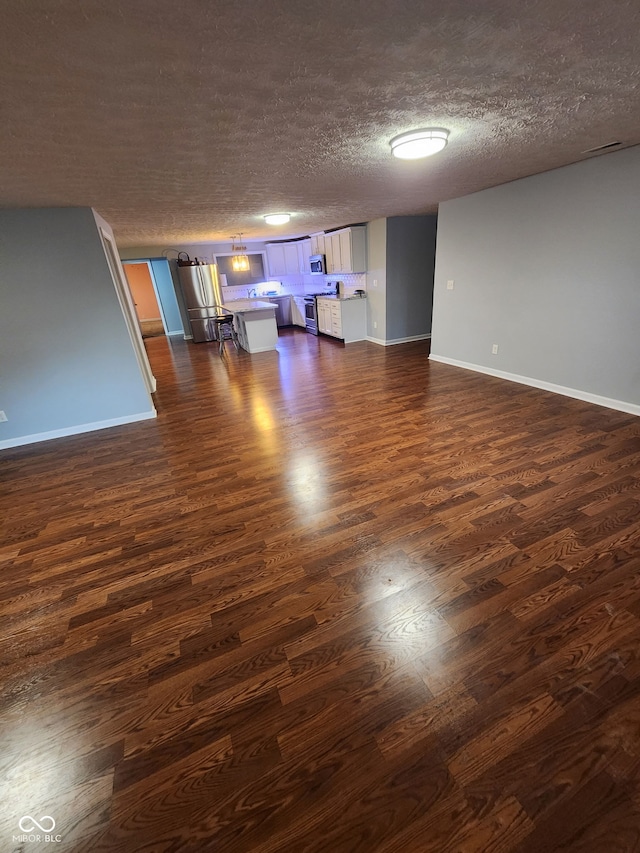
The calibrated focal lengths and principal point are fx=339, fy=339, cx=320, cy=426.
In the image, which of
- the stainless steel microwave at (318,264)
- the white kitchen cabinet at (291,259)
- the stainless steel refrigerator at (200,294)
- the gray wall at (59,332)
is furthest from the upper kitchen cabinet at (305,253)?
the gray wall at (59,332)

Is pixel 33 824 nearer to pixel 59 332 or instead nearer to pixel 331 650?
pixel 331 650

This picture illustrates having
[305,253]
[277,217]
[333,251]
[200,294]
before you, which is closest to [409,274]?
[333,251]

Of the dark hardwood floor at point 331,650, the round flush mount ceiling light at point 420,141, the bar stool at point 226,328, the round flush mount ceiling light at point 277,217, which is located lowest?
the dark hardwood floor at point 331,650

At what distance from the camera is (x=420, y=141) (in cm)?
208

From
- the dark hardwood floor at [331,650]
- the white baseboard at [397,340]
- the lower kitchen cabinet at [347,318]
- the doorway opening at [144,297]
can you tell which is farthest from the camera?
the doorway opening at [144,297]

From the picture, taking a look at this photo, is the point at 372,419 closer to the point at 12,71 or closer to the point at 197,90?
the point at 197,90

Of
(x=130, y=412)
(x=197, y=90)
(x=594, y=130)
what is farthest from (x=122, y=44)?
(x=130, y=412)

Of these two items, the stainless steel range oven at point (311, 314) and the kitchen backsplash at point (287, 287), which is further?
the kitchen backsplash at point (287, 287)

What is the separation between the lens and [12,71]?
119 cm

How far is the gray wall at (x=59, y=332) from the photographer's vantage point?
3162 millimetres

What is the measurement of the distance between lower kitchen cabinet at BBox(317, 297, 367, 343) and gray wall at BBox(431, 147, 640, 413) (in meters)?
2.29

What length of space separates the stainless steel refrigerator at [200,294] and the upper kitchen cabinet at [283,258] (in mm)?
1468

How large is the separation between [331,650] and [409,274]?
6.46 meters

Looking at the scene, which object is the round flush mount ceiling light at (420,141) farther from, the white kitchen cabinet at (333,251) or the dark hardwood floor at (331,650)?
the white kitchen cabinet at (333,251)
